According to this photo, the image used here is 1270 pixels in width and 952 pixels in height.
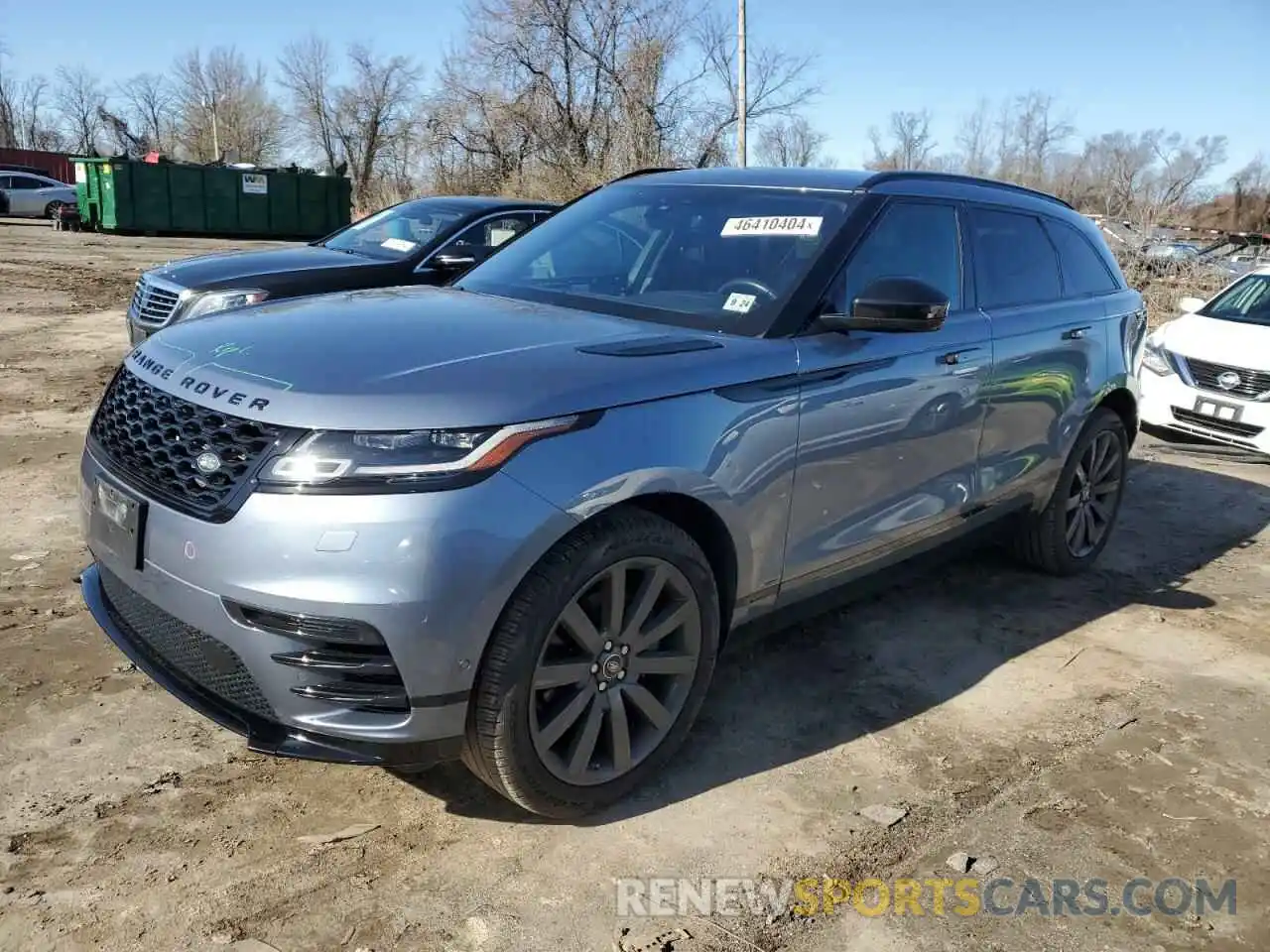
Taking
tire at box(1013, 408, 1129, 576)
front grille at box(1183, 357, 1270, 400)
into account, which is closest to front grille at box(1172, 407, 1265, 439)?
front grille at box(1183, 357, 1270, 400)

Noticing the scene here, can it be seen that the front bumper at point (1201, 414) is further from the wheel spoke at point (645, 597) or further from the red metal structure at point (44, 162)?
the red metal structure at point (44, 162)

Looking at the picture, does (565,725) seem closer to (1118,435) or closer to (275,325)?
(275,325)

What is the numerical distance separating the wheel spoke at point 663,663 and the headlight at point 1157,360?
259 inches

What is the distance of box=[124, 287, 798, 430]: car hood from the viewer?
2.47m

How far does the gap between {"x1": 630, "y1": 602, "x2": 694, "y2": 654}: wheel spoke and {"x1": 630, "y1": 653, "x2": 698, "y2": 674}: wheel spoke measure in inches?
1.4

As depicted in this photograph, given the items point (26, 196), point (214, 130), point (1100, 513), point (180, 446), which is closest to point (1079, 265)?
point (1100, 513)

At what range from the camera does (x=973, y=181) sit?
4441 millimetres

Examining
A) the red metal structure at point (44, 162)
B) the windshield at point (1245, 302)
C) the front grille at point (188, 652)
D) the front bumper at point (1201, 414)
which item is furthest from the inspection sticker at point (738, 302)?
the red metal structure at point (44, 162)

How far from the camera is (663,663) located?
2971mm

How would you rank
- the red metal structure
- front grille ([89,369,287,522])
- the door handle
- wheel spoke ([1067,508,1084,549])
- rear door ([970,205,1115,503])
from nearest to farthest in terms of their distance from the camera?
front grille ([89,369,287,522])
the door handle
rear door ([970,205,1115,503])
wheel spoke ([1067,508,1084,549])
the red metal structure

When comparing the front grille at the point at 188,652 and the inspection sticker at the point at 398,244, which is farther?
the inspection sticker at the point at 398,244

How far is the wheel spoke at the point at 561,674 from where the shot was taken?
8.67ft

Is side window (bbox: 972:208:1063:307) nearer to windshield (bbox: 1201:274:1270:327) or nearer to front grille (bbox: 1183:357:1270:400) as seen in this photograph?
front grille (bbox: 1183:357:1270:400)

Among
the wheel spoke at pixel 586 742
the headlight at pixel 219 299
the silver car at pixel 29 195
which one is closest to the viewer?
the wheel spoke at pixel 586 742
